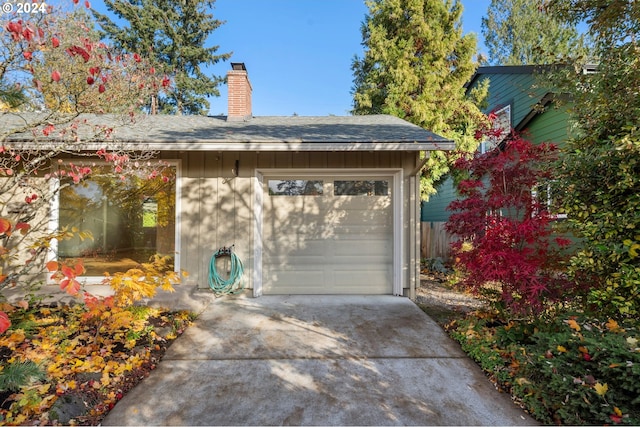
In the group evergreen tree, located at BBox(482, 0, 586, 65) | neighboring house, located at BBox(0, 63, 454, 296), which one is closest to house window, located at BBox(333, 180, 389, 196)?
neighboring house, located at BBox(0, 63, 454, 296)

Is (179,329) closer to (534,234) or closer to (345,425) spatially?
(345,425)

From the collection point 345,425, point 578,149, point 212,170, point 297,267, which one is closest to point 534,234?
point 578,149

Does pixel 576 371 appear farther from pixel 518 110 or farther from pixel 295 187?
pixel 518 110

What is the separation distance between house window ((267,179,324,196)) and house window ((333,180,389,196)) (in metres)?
0.35

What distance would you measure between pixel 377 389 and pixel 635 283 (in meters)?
2.29

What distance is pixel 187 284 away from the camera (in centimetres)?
527

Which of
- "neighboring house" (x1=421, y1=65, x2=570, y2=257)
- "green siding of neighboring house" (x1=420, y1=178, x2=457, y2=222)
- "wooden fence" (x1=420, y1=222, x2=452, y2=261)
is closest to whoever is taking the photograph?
"neighboring house" (x1=421, y1=65, x2=570, y2=257)

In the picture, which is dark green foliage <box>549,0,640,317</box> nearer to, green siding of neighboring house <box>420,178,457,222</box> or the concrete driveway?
the concrete driveway

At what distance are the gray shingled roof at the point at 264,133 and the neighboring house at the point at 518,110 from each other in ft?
9.88

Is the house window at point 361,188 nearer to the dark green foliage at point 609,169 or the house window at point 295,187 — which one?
the house window at point 295,187

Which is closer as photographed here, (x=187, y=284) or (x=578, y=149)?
(x=578, y=149)

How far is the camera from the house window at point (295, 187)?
18.5 feet

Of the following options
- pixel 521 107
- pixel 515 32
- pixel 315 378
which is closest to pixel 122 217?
pixel 315 378

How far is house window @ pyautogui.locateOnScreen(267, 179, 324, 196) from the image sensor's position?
564 centimetres
